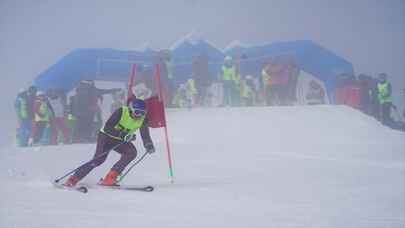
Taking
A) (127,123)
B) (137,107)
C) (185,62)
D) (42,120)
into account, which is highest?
(185,62)

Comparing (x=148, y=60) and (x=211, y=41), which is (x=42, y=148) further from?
(x=211, y=41)

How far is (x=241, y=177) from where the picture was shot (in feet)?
13.5

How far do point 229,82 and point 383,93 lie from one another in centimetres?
236

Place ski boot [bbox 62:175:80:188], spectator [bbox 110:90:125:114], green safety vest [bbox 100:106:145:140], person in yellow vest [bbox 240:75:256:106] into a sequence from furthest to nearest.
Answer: person in yellow vest [bbox 240:75:256:106] → spectator [bbox 110:90:125:114] → green safety vest [bbox 100:106:145:140] → ski boot [bbox 62:175:80:188]

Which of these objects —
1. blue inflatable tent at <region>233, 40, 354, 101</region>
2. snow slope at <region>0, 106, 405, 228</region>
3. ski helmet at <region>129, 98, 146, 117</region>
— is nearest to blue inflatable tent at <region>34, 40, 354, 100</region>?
blue inflatable tent at <region>233, 40, 354, 101</region>

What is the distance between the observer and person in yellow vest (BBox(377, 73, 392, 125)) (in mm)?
6977

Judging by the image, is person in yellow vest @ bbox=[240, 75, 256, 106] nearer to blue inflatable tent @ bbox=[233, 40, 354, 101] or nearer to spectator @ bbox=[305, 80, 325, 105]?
blue inflatable tent @ bbox=[233, 40, 354, 101]

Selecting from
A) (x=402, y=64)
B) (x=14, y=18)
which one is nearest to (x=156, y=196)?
(x=14, y=18)

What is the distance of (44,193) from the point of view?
327cm

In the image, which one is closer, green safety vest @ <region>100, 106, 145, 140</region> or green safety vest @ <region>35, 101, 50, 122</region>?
green safety vest @ <region>100, 106, 145, 140</region>

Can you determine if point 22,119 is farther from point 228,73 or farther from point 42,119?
point 228,73

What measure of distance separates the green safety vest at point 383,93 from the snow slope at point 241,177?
1.38 feet

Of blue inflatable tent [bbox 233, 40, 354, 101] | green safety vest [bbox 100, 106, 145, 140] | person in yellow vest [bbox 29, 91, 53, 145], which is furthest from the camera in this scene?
blue inflatable tent [bbox 233, 40, 354, 101]

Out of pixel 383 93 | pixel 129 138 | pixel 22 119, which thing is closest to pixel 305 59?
pixel 383 93
